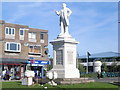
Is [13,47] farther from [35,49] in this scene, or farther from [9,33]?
[35,49]

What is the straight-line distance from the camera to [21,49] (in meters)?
56.0

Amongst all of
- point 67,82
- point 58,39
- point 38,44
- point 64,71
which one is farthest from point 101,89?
point 38,44

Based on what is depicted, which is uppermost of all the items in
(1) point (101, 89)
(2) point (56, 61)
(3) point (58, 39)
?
(3) point (58, 39)

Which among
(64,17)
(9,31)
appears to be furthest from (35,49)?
(64,17)

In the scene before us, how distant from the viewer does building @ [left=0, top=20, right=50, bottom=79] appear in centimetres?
5200

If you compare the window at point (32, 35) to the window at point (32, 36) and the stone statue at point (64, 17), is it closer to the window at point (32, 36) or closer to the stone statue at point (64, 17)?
the window at point (32, 36)

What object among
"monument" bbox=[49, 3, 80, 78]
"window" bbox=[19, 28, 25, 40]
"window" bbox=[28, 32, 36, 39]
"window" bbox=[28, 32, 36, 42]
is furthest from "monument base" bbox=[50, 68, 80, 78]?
"window" bbox=[28, 32, 36, 39]

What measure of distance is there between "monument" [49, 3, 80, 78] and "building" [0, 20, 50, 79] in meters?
28.7

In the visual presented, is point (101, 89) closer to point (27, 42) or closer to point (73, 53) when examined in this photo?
point (73, 53)

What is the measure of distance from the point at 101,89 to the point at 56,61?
583cm

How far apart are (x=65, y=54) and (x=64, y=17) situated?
3.08 m

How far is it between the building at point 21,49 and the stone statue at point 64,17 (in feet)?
93.2

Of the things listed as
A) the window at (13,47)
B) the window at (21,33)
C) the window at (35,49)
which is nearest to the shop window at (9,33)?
the window at (13,47)

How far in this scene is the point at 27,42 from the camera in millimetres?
57469
